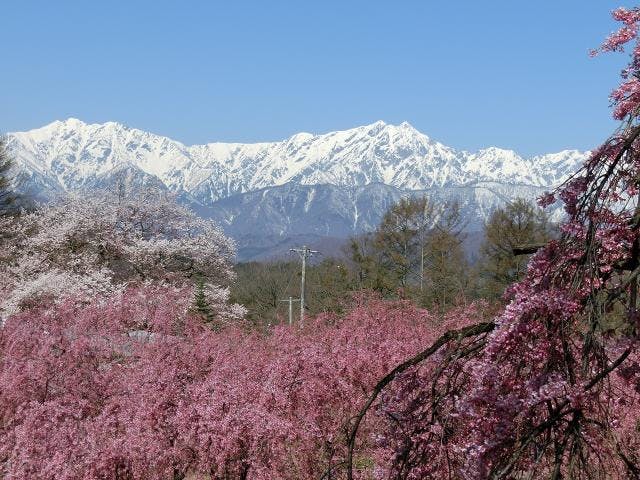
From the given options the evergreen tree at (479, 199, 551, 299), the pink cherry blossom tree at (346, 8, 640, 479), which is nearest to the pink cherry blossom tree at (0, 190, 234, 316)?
the evergreen tree at (479, 199, 551, 299)

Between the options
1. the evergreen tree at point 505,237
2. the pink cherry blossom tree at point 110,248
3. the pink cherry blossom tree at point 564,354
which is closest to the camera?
the pink cherry blossom tree at point 564,354

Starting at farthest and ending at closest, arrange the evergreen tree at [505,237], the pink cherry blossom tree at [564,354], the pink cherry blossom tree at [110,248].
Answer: the evergreen tree at [505,237]
the pink cherry blossom tree at [110,248]
the pink cherry blossom tree at [564,354]

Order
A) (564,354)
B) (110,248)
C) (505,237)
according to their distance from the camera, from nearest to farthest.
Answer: (564,354) < (110,248) < (505,237)

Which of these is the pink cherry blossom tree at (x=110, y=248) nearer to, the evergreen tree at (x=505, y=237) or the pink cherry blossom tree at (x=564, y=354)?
the evergreen tree at (x=505, y=237)

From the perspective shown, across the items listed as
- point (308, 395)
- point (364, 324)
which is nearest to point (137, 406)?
point (308, 395)

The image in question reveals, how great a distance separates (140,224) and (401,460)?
31197 millimetres

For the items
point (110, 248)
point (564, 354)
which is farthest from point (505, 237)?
point (564, 354)

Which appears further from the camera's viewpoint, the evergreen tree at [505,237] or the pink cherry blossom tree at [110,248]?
the evergreen tree at [505,237]

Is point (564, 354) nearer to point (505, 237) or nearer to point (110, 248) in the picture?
point (110, 248)

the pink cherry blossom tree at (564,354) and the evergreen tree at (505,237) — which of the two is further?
the evergreen tree at (505,237)

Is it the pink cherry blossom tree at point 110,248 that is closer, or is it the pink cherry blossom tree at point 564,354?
the pink cherry blossom tree at point 564,354

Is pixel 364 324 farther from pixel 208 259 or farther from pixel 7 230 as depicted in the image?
pixel 7 230

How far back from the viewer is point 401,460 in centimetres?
309

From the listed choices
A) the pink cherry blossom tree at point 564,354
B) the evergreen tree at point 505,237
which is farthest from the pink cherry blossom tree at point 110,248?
the pink cherry blossom tree at point 564,354
